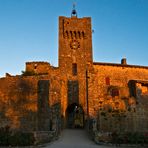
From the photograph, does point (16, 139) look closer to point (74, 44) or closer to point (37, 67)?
point (37, 67)

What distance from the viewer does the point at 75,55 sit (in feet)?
110

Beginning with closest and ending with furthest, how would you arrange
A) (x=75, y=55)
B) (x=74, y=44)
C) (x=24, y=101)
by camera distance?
(x=24, y=101)
(x=75, y=55)
(x=74, y=44)

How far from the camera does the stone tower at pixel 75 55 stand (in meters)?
31.6

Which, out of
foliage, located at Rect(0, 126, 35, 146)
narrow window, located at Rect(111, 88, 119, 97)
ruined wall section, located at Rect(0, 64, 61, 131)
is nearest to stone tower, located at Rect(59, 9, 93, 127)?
ruined wall section, located at Rect(0, 64, 61, 131)

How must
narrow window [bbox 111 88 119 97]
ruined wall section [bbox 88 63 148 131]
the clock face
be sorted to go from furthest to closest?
the clock face → narrow window [bbox 111 88 119 97] → ruined wall section [bbox 88 63 148 131]

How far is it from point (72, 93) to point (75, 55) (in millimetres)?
5320

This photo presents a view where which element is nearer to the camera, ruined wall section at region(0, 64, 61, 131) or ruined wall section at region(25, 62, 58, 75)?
ruined wall section at region(0, 64, 61, 131)

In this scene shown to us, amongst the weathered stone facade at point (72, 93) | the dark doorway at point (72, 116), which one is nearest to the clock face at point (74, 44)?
the weathered stone facade at point (72, 93)

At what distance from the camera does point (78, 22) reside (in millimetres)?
34719

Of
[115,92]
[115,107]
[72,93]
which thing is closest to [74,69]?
[72,93]

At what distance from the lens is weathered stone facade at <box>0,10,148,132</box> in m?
27.6

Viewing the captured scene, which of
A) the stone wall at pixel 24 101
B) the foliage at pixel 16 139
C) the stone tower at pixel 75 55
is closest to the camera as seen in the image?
the foliage at pixel 16 139

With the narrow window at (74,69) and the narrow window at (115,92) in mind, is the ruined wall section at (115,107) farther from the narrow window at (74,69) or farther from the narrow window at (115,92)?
the narrow window at (74,69)

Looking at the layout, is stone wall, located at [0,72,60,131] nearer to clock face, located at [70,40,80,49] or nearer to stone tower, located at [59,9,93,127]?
stone tower, located at [59,9,93,127]
